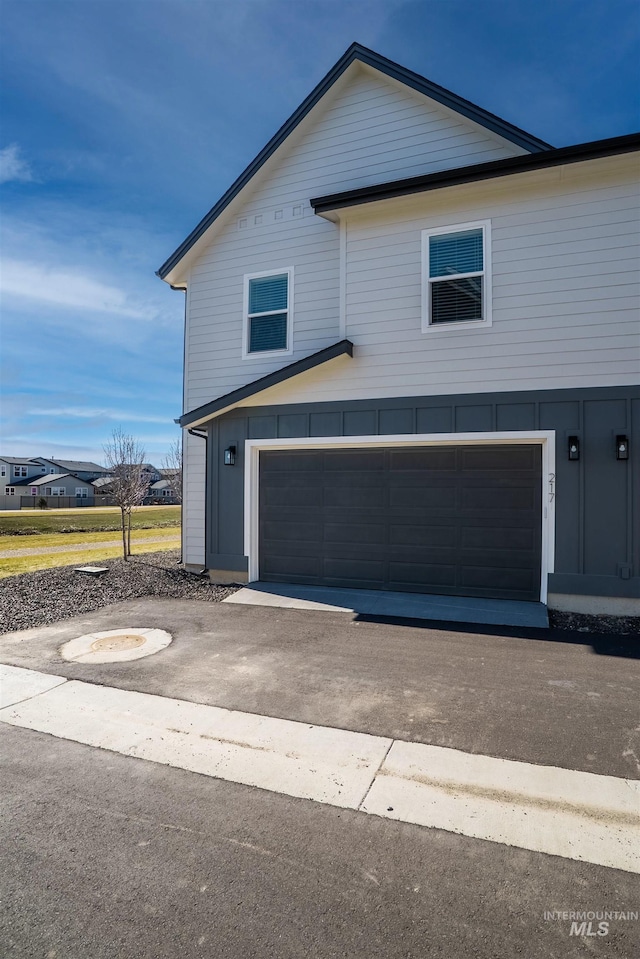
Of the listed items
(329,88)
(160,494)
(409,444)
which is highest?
(329,88)

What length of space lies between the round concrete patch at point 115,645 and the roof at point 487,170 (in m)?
7.34

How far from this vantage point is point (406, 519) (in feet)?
26.8

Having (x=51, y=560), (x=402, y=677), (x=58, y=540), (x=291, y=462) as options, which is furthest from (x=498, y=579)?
(x=58, y=540)

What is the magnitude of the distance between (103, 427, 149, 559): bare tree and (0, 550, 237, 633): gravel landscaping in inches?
133

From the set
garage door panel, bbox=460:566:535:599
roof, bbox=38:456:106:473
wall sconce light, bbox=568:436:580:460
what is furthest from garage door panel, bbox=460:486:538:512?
roof, bbox=38:456:106:473

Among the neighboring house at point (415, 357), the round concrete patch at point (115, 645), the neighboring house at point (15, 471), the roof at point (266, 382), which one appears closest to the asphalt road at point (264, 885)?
the round concrete patch at point (115, 645)

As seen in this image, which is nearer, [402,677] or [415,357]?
[402,677]

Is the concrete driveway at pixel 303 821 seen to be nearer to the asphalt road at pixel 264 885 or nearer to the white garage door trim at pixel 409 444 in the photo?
the asphalt road at pixel 264 885

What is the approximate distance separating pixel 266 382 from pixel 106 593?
459cm

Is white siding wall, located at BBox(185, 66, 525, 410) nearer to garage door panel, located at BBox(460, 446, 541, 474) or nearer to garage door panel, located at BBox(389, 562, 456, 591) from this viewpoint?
garage door panel, located at BBox(460, 446, 541, 474)

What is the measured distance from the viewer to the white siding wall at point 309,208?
28.9 feet

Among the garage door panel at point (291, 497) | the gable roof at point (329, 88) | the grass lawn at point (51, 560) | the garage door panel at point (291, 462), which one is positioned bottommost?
the grass lawn at point (51, 560)

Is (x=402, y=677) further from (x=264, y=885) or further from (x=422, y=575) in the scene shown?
(x=422, y=575)

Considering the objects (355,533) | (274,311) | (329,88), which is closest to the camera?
(355,533)
